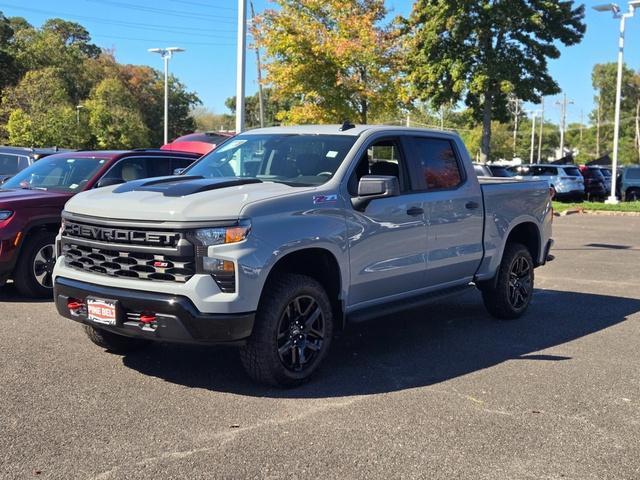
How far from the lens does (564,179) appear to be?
2895cm

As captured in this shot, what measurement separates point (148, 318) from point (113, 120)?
2123 inches

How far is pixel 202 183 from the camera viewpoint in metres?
5.16

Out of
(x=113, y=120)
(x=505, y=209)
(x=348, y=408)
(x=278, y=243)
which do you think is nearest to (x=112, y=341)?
(x=278, y=243)

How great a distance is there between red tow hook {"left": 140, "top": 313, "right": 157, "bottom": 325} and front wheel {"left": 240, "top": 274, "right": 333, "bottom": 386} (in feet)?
2.19

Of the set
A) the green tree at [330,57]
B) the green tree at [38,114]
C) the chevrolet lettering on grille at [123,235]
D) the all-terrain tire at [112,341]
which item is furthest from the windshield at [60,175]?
the green tree at [38,114]

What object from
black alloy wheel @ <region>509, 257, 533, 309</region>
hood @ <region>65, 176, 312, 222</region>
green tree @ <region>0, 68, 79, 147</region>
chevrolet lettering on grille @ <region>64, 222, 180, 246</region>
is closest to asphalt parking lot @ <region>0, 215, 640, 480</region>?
black alloy wheel @ <region>509, 257, 533, 309</region>

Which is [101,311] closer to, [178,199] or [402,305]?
[178,199]

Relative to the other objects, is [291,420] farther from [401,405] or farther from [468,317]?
[468,317]

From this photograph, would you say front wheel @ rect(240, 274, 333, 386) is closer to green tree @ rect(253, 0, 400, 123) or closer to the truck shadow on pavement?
the truck shadow on pavement

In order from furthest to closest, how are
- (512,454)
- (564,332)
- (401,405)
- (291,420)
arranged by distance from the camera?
(564,332), (401,405), (291,420), (512,454)

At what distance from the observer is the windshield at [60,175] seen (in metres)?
8.32

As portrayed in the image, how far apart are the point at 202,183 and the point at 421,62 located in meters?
24.3

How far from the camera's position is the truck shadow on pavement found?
511cm

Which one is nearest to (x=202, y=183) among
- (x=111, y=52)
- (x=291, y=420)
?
(x=291, y=420)
